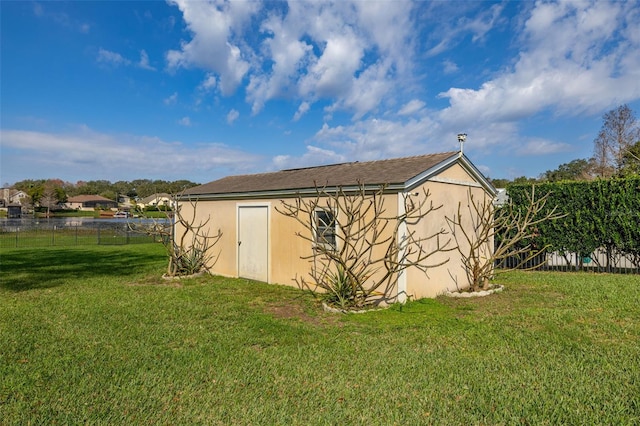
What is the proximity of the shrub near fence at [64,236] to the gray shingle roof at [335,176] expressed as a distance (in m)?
11.2

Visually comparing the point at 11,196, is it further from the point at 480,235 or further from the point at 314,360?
the point at 314,360

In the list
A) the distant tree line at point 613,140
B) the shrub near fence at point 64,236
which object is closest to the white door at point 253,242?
the shrub near fence at point 64,236

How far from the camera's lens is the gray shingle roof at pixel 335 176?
7829 mm

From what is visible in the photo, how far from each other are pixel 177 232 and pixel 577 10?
43.2 feet

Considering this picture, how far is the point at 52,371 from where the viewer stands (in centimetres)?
405

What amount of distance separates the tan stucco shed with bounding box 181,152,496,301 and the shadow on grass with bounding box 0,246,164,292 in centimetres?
344

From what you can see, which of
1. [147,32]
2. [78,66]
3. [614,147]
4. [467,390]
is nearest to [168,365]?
[467,390]

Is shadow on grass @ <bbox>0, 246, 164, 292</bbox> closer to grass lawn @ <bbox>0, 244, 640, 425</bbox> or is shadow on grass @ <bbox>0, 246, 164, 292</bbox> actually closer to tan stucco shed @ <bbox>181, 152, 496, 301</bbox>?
grass lawn @ <bbox>0, 244, 640, 425</bbox>

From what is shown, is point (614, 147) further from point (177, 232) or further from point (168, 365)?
point (168, 365)

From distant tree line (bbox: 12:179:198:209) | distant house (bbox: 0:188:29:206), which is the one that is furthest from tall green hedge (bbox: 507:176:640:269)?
distant house (bbox: 0:188:29:206)

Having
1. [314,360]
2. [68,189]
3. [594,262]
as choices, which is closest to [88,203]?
[68,189]

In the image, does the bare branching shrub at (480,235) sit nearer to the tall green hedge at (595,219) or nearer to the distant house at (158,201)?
the tall green hedge at (595,219)

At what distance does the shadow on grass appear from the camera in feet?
33.0

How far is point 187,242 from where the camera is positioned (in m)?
12.1
